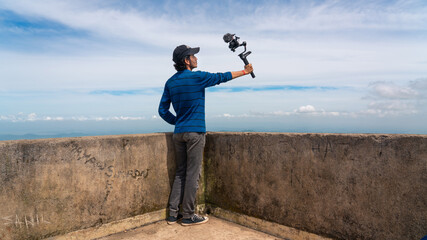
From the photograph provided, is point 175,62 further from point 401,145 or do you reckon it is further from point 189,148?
point 401,145

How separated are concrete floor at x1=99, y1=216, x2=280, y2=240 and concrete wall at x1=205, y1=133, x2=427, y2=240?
26 centimetres

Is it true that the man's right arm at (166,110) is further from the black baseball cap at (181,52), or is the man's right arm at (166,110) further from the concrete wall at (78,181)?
the black baseball cap at (181,52)

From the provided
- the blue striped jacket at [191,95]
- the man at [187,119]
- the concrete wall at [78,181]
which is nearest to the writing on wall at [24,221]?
the concrete wall at [78,181]

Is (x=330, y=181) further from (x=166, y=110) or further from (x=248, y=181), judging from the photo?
(x=166, y=110)

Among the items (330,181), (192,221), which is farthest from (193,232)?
(330,181)

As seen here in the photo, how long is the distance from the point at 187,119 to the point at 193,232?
1306 mm

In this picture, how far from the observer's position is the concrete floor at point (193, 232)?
11.3ft

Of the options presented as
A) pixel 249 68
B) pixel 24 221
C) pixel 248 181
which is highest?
pixel 249 68

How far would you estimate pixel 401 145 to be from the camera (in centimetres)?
260

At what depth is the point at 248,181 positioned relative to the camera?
3812mm

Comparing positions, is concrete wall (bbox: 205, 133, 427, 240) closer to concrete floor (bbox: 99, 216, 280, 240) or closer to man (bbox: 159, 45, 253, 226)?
concrete floor (bbox: 99, 216, 280, 240)

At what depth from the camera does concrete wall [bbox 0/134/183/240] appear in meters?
2.96

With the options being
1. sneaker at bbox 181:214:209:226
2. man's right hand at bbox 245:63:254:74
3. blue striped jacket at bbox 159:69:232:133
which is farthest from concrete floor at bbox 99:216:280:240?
man's right hand at bbox 245:63:254:74

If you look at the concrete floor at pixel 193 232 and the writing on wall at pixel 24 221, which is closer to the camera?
the writing on wall at pixel 24 221
